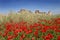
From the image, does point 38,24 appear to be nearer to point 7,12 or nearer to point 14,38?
point 14,38

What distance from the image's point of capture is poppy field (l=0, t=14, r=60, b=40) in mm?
5684

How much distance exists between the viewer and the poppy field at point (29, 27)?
→ 5684mm

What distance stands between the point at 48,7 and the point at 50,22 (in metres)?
0.83

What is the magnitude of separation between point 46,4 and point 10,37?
1.86 m

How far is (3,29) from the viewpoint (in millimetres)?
6461

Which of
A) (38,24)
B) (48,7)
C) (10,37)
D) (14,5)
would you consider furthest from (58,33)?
(14,5)

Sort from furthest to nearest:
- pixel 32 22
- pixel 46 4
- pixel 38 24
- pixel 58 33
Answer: pixel 46 4 < pixel 32 22 < pixel 38 24 < pixel 58 33

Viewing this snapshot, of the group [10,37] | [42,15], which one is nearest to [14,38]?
[10,37]

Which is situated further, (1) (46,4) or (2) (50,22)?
(1) (46,4)

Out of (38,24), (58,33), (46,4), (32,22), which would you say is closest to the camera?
(58,33)

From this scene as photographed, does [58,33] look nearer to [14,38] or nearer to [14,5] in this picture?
[14,38]

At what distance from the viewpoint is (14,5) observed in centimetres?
714

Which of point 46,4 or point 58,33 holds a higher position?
point 46,4

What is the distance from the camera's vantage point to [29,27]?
625 cm
